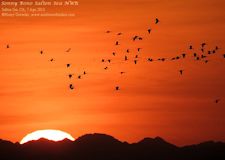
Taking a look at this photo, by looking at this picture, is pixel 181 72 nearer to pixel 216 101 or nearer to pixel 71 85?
pixel 216 101

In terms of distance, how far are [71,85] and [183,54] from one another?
11.3 m

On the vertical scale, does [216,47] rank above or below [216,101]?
above

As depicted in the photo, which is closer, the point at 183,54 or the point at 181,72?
the point at 183,54

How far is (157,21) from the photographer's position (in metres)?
72.5

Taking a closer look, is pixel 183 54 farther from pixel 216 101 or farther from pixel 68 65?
pixel 68 65

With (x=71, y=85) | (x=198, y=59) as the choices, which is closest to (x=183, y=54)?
(x=198, y=59)

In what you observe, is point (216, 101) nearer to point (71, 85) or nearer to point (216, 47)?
point (216, 47)

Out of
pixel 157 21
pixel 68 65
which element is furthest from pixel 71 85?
pixel 157 21

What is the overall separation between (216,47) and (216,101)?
18.8 ft

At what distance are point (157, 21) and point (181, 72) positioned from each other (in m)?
6.54

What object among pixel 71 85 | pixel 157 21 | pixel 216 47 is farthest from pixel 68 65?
pixel 216 47

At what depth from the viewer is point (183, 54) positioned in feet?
223

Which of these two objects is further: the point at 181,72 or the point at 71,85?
the point at 181,72

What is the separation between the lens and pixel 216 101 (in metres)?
72.0
